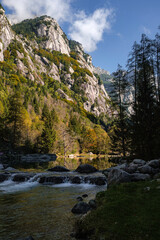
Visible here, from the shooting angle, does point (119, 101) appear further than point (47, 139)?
No

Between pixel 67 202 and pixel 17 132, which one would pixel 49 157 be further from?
pixel 67 202

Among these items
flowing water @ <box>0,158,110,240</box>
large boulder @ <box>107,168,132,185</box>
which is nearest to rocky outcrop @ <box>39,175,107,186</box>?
flowing water @ <box>0,158,110,240</box>

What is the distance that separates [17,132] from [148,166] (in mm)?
50993

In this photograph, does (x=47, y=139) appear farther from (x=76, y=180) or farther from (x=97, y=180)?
(x=97, y=180)

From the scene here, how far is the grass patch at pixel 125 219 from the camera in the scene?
4688 mm

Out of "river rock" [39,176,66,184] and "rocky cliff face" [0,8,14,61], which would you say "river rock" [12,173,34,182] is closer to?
"river rock" [39,176,66,184]

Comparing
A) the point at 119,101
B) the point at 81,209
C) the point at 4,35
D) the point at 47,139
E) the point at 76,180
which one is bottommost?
the point at 76,180

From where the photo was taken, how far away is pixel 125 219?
533 centimetres

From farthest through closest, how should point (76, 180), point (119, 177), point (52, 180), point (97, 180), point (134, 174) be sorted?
point (52, 180)
point (76, 180)
point (97, 180)
point (134, 174)
point (119, 177)

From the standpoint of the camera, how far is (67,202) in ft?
37.2

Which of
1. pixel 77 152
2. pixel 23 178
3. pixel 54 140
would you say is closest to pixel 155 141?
pixel 23 178

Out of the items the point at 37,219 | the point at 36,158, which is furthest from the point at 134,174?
the point at 36,158

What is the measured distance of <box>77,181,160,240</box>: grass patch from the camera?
4688 millimetres

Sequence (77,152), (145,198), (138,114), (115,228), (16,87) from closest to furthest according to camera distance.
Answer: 1. (115,228)
2. (145,198)
3. (138,114)
4. (77,152)
5. (16,87)
